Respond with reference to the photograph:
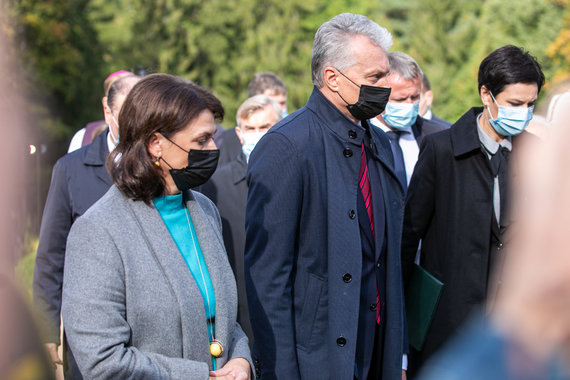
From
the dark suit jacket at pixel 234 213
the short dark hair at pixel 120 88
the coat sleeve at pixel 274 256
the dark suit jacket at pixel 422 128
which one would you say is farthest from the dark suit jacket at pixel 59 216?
the dark suit jacket at pixel 422 128

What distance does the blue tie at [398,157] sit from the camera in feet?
17.3

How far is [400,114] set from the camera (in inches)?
220

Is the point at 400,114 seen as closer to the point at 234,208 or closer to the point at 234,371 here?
the point at 234,208

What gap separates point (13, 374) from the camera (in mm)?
1216

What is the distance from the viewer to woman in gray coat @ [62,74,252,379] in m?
2.68

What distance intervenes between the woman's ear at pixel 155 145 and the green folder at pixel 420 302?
1918mm

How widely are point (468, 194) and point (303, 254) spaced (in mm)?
1580

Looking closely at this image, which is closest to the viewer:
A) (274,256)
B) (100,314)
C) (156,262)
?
(100,314)

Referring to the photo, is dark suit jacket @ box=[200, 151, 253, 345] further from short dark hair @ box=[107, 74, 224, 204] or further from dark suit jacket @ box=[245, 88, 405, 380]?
short dark hair @ box=[107, 74, 224, 204]

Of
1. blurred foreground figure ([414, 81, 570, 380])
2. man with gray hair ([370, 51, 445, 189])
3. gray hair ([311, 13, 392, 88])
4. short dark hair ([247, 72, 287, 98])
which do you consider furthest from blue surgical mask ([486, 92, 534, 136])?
short dark hair ([247, 72, 287, 98])

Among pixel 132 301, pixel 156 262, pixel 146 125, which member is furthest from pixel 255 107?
pixel 132 301

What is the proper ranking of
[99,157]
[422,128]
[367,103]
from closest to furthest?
1. [367,103]
2. [99,157]
3. [422,128]

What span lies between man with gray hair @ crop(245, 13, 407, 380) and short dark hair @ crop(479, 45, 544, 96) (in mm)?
1398

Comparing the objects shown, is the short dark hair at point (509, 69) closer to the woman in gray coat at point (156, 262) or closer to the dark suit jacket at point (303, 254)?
the dark suit jacket at point (303, 254)
